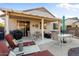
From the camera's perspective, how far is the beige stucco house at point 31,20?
3.31 meters

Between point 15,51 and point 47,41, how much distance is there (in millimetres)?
727

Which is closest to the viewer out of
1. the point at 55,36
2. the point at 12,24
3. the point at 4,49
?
the point at 4,49

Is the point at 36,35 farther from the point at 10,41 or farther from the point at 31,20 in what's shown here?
the point at 10,41

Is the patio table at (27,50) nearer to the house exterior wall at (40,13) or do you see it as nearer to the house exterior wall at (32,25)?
the house exterior wall at (32,25)

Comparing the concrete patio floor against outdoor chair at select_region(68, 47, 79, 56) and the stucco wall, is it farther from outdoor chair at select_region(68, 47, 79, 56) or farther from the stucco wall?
the stucco wall

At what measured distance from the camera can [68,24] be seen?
3465 mm

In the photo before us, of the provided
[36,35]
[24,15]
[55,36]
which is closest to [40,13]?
[24,15]

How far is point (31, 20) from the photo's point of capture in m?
3.43

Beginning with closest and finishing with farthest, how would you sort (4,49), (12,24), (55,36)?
1. (4,49)
2. (12,24)
3. (55,36)

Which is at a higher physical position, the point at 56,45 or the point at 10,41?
the point at 10,41

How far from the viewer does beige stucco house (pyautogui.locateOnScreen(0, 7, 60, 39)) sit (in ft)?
10.9

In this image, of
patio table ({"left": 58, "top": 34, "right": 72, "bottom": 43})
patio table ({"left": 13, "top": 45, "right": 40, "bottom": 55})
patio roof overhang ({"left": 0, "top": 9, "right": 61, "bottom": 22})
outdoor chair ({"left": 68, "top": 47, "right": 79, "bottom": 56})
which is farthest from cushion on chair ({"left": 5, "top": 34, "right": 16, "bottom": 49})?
outdoor chair ({"left": 68, "top": 47, "right": 79, "bottom": 56})

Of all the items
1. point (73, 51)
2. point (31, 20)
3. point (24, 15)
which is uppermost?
point (24, 15)

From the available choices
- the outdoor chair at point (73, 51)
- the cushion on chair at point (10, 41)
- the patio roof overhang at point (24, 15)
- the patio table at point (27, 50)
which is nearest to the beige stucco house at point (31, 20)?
the patio roof overhang at point (24, 15)
